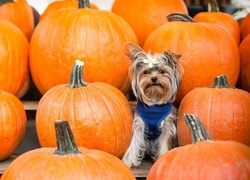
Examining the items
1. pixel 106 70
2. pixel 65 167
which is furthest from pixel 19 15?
pixel 65 167

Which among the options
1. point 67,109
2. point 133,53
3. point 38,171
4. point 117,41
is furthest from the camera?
point 117,41

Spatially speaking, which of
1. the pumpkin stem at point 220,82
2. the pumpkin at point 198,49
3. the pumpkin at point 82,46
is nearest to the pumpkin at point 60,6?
the pumpkin at point 82,46

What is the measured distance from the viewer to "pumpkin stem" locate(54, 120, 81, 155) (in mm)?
2834

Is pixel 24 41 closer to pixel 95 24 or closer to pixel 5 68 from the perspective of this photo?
pixel 5 68

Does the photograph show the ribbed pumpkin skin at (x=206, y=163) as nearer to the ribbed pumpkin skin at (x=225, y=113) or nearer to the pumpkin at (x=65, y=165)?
the pumpkin at (x=65, y=165)

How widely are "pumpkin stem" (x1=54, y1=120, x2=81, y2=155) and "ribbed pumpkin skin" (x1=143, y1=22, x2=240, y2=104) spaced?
135cm

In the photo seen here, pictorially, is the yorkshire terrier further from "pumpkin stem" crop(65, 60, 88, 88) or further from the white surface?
the white surface

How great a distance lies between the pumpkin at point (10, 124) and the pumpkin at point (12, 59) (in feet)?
0.89

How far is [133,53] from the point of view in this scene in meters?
3.82

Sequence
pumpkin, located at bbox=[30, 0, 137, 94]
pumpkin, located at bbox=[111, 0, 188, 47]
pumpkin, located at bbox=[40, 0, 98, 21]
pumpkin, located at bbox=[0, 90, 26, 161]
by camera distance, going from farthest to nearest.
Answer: pumpkin, located at bbox=[40, 0, 98, 21] < pumpkin, located at bbox=[111, 0, 188, 47] < pumpkin, located at bbox=[30, 0, 137, 94] < pumpkin, located at bbox=[0, 90, 26, 161]

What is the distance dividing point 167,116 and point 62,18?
92 cm

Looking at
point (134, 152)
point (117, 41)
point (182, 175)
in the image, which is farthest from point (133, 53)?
point (182, 175)

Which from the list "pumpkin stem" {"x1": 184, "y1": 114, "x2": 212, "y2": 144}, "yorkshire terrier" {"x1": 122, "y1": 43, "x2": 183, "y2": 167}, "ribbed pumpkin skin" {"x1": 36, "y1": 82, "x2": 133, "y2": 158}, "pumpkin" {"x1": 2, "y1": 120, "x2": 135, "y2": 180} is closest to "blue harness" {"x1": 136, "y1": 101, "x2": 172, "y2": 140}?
"yorkshire terrier" {"x1": 122, "y1": 43, "x2": 183, "y2": 167}

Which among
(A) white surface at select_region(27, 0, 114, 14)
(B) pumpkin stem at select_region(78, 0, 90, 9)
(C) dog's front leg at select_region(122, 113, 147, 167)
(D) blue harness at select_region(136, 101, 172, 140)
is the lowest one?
(C) dog's front leg at select_region(122, 113, 147, 167)
